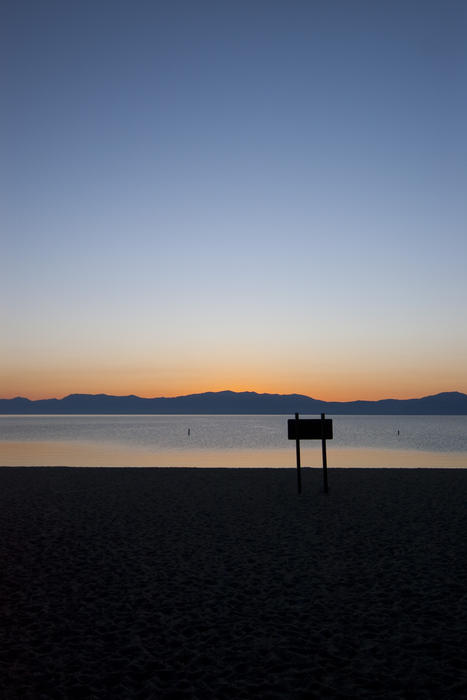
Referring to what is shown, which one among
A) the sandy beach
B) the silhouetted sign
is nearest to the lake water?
the silhouetted sign

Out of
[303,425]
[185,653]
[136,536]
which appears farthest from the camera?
[303,425]

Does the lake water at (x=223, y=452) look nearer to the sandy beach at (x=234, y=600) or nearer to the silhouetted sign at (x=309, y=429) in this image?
the silhouetted sign at (x=309, y=429)

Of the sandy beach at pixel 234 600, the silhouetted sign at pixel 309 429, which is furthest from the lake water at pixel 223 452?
the sandy beach at pixel 234 600

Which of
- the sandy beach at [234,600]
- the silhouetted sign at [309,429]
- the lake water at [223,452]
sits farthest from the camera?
the lake water at [223,452]

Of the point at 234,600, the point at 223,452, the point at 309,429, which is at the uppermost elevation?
the point at 309,429

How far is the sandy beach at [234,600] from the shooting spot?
211 inches

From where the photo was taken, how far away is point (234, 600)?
25.0 feet

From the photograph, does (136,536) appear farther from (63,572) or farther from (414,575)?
(414,575)

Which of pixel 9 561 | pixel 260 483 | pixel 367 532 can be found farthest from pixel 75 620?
pixel 260 483

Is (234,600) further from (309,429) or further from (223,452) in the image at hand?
(223,452)

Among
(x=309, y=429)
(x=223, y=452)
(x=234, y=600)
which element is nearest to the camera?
(x=234, y=600)

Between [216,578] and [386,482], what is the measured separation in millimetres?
13478

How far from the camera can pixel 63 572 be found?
912cm

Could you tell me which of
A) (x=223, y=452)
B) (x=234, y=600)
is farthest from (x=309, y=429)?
(x=223, y=452)
